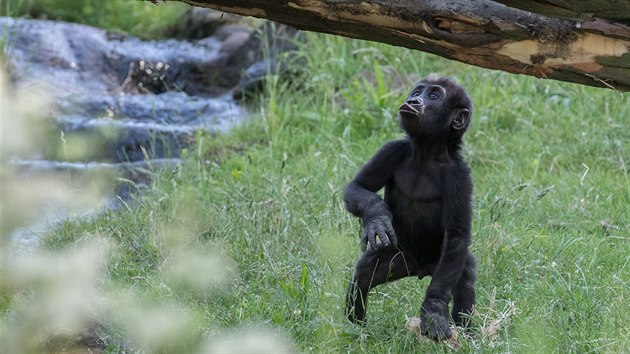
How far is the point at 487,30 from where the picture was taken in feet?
11.0

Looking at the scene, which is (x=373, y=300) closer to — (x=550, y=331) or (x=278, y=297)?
(x=278, y=297)

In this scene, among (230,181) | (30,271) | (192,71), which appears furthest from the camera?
(192,71)

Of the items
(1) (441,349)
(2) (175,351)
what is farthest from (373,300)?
(2) (175,351)

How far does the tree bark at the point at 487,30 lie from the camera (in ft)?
10.8

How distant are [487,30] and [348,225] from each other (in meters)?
2.19

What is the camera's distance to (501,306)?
4395 mm

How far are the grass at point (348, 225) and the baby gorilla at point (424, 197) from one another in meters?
0.20

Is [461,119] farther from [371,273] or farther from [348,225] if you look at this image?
[348,225]

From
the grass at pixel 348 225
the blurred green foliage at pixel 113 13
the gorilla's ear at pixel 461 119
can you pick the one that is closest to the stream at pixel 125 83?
the blurred green foliage at pixel 113 13

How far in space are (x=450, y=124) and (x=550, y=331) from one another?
1026mm

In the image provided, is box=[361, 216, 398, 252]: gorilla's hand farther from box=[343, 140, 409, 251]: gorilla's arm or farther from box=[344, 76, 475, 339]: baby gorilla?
box=[344, 76, 475, 339]: baby gorilla

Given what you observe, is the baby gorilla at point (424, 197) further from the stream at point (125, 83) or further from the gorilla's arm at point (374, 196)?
the stream at point (125, 83)

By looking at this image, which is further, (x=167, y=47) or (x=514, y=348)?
(x=167, y=47)

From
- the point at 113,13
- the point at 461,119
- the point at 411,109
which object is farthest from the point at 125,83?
the point at 411,109
